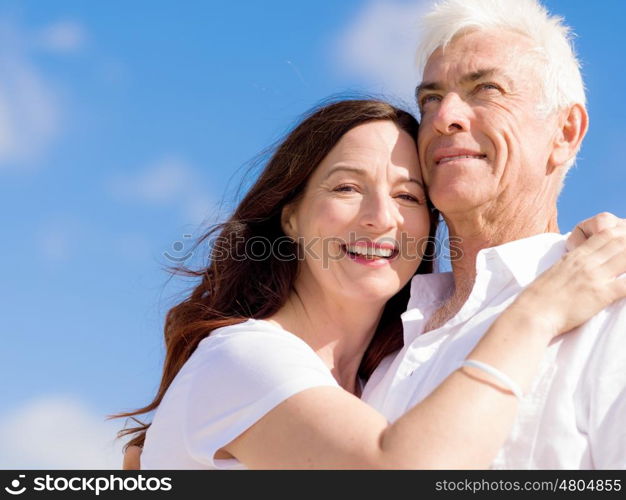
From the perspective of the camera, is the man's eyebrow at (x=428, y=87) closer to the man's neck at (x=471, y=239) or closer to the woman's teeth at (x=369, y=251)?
the man's neck at (x=471, y=239)

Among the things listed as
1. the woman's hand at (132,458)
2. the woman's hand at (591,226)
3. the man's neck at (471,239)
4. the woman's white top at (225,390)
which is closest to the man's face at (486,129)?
the man's neck at (471,239)

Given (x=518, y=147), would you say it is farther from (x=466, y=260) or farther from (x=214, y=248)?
(x=214, y=248)

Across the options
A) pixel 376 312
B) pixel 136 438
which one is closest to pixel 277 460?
pixel 376 312

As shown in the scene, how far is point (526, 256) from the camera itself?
3.67 meters

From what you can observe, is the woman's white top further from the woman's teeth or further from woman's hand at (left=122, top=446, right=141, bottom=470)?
woman's hand at (left=122, top=446, right=141, bottom=470)

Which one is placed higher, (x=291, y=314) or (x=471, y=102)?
(x=471, y=102)

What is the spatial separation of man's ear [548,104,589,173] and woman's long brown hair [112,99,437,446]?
0.76m

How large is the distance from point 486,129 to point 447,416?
195 cm

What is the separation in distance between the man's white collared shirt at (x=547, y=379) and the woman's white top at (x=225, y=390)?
0.49 m

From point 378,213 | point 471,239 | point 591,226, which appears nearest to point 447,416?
point 591,226

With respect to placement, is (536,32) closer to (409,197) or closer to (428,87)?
(428,87)

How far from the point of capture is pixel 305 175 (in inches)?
162

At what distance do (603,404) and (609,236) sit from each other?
0.77m
